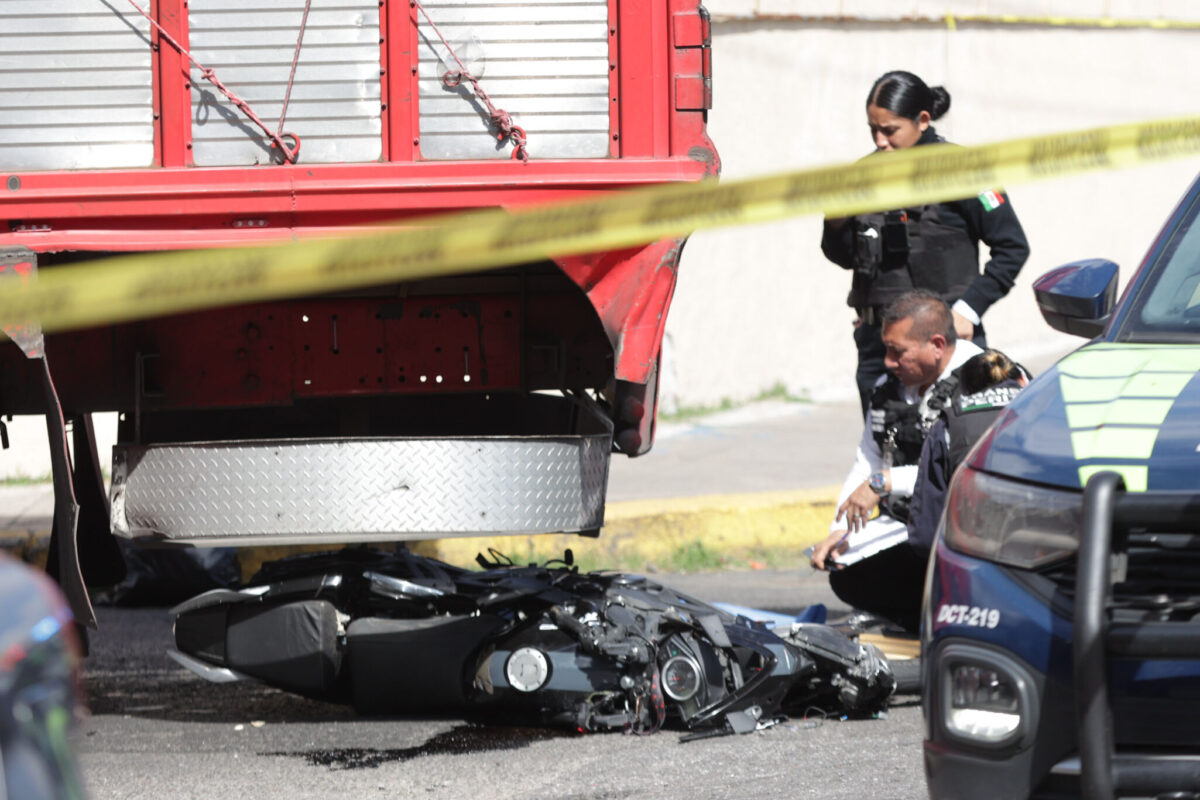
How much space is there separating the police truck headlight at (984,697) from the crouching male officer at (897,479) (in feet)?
8.12

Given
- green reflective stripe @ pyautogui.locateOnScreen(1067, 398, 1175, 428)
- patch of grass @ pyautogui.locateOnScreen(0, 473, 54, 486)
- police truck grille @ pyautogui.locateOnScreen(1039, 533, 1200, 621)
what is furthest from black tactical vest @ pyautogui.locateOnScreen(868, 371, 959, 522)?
patch of grass @ pyautogui.locateOnScreen(0, 473, 54, 486)

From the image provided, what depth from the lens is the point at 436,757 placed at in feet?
15.3

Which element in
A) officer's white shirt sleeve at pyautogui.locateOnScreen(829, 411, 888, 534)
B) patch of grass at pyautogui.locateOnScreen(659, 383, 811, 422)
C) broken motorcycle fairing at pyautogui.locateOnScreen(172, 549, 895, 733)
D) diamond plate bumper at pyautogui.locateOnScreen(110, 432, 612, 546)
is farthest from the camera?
patch of grass at pyautogui.locateOnScreen(659, 383, 811, 422)

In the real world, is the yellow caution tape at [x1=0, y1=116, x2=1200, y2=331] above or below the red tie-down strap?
below

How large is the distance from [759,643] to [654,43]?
1.77 m

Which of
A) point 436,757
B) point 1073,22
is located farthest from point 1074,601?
point 1073,22

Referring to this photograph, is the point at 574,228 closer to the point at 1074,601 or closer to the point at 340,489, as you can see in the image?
the point at 1074,601

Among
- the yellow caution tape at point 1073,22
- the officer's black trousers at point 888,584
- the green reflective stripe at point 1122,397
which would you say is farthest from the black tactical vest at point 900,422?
the yellow caution tape at point 1073,22

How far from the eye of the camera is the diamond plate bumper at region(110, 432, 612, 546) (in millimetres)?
4457

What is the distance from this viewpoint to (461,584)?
16.9 ft

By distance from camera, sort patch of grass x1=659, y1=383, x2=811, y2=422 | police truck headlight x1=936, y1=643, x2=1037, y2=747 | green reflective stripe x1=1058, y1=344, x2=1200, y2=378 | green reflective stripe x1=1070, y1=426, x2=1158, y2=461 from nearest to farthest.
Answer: police truck headlight x1=936, y1=643, x2=1037, y2=747
green reflective stripe x1=1070, y1=426, x2=1158, y2=461
green reflective stripe x1=1058, y1=344, x2=1200, y2=378
patch of grass x1=659, y1=383, x2=811, y2=422

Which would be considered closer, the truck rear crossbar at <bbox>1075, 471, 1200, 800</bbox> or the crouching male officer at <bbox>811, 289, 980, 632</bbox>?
the truck rear crossbar at <bbox>1075, 471, 1200, 800</bbox>

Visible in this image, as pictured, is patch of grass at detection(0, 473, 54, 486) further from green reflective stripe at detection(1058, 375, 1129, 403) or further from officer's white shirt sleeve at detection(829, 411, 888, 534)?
green reflective stripe at detection(1058, 375, 1129, 403)

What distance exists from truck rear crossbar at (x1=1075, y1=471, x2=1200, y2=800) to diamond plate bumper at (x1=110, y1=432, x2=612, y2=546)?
80.9 inches
